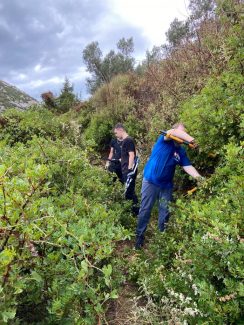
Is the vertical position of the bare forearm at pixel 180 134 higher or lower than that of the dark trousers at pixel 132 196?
higher

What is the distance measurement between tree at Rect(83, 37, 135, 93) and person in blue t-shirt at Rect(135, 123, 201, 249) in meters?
24.0

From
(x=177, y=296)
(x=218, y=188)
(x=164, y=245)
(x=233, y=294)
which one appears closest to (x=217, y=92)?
(x=218, y=188)

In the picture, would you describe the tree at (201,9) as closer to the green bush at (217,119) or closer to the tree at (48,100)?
the green bush at (217,119)

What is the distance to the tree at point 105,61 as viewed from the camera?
96.8ft

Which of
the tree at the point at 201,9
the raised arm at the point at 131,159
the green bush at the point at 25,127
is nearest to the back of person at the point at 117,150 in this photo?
the raised arm at the point at 131,159

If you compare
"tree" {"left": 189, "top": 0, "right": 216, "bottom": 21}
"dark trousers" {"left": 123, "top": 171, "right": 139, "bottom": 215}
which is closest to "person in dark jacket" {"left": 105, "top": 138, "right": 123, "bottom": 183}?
"dark trousers" {"left": 123, "top": 171, "right": 139, "bottom": 215}

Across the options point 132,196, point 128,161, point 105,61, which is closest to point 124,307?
point 132,196

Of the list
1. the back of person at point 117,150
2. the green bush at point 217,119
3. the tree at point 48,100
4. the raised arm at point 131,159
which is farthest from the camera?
the tree at point 48,100

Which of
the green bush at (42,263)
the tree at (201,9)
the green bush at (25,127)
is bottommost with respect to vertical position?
the green bush at (42,263)

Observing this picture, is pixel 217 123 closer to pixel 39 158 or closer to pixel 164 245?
pixel 164 245

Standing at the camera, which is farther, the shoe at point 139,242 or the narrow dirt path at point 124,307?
the shoe at point 139,242

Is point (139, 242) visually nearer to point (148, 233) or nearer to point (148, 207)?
point (148, 207)

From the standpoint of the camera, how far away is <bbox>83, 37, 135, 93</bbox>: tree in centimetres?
2950

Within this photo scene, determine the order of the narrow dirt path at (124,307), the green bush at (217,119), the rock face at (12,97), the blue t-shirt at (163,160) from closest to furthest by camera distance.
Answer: the narrow dirt path at (124,307) → the blue t-shirt at (163,160) → the green bush at (217,119) → the rock face at (12,97)
